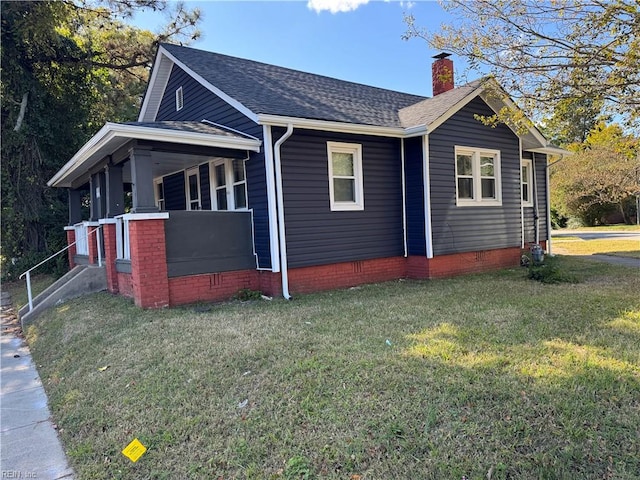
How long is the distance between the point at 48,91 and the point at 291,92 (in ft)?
33.0

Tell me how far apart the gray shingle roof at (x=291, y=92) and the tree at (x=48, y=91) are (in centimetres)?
545

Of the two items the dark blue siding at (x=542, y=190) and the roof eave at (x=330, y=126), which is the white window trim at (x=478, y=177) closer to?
the roof eave at (x=330, y=126)

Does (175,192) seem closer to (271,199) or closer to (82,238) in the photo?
(82,238)

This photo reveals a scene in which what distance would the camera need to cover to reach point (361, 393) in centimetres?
339

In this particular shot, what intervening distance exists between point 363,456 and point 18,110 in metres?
16.1

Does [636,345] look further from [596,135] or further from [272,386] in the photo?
[596,135]

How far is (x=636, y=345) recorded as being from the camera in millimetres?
4180

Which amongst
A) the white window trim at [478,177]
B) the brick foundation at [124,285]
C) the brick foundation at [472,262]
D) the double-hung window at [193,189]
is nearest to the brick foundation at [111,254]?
the brick foundation at [124,285]

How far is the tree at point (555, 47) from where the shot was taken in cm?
527

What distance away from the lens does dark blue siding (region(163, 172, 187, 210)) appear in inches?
450

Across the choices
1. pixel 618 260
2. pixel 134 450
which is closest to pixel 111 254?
pixel 134 450

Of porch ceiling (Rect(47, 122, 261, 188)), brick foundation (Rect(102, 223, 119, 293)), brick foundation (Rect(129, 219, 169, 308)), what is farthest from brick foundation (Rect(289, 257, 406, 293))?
brick foundation (Rect(102, 223, 119, 293))

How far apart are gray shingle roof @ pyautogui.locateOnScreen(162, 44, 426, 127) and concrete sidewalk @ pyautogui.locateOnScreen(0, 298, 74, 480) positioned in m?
5.28

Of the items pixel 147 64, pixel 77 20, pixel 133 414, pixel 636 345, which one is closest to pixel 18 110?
pixel 77 20
